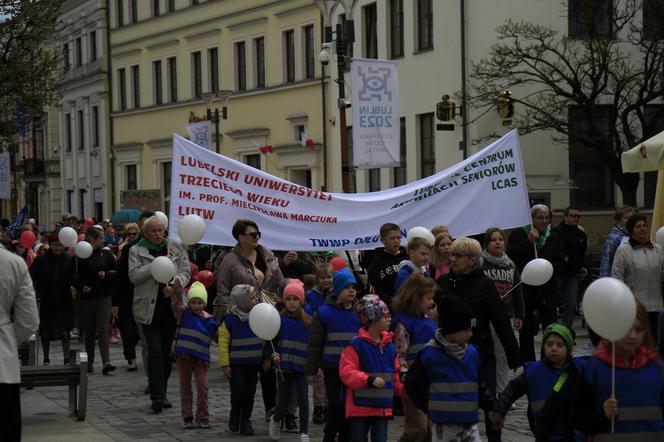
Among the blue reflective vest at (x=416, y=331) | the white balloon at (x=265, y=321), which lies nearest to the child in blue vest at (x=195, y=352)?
the white balloon at (x=265, y=321)

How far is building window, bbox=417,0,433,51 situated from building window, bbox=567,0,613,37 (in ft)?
11.9

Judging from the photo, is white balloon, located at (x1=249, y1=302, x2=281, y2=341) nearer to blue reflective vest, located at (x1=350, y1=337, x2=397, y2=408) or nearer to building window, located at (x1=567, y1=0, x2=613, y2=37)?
blue reflective vest, located at (x1=350, y1=337, x2=397, y2=408)

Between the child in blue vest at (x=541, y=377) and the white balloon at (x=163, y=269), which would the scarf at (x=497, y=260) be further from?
the child in blue vest at (x=541, y=377)

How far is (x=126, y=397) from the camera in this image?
13203 millimetres

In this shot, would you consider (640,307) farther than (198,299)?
No

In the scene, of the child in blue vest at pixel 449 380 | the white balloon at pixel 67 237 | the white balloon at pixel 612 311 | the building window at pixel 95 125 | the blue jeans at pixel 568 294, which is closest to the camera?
the white balloon at pixel 612 311

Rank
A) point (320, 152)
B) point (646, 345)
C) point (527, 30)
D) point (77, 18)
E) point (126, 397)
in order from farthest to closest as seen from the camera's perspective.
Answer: point (77, 18) < point (320, 152) < point (527, 30) < point (126, 397) < point (646, 345)

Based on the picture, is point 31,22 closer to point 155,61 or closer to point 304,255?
point 304,255

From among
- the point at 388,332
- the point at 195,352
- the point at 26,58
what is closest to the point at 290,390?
the point at 195,352

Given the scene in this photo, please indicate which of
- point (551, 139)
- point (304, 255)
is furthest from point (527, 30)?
point (304, 255)

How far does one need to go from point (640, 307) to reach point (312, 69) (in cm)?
3350

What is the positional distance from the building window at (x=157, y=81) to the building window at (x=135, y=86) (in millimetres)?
1715

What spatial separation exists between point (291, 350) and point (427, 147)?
914 inches

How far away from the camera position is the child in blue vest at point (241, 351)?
34.8 ft
